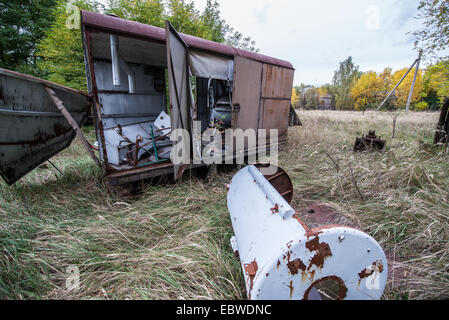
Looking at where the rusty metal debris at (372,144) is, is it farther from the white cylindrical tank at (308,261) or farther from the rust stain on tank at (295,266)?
the rust stain on tank at (295,266)

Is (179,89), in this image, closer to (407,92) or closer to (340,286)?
(340,286)

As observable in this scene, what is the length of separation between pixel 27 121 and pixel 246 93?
3.89 meters

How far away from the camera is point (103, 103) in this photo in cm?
467

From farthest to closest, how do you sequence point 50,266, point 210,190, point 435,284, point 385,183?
point 210,190
point 385,183
point 50,266
point 435,284

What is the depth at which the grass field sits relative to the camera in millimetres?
1719

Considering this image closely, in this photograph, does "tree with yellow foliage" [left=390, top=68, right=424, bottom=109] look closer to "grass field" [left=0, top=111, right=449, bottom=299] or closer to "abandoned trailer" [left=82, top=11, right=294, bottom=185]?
"abandoned trailer" [left=82, top=11, right=294, bottom=185]

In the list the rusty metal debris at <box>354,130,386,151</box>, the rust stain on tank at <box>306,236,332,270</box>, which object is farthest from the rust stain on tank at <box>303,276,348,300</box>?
the rusty metal debris at <box>354,130,386,151</box>

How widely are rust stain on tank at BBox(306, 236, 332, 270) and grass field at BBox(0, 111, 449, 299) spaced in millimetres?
819

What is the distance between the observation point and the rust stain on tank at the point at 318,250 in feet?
3.63

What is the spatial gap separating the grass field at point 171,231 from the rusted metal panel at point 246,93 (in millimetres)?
1547

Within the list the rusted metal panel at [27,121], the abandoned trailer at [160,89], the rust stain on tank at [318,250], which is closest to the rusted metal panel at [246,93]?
the abandoned trailer at [160,89]
